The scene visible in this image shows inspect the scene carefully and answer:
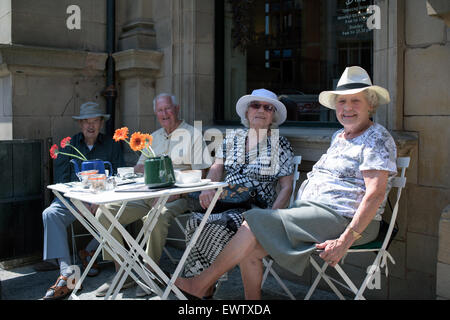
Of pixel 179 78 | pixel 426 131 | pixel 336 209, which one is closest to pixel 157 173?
pixel 336 209

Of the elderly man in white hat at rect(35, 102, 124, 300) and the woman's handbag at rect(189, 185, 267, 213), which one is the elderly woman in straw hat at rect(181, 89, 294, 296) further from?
the elderly man in white hat at rect(35, 102, 124, 300)

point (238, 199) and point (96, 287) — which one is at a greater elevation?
point (238, 199)

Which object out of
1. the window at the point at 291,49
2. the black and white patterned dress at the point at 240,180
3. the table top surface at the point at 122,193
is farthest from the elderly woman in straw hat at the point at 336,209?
the window at the point at 291,49

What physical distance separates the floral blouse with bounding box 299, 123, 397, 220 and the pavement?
1.03 meters

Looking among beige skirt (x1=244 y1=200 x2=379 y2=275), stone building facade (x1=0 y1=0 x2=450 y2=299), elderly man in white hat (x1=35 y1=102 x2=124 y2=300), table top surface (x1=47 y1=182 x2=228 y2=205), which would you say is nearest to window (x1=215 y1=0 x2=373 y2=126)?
stone building facade (x1=0 y1=0 x2=450 y2=299)

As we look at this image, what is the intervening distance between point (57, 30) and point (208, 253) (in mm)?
3223

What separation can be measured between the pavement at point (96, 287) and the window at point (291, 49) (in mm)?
1385

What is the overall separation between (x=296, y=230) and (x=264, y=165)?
2.91 feet

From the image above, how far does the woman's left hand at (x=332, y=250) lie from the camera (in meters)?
2.84

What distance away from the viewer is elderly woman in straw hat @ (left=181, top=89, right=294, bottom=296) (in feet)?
11.7

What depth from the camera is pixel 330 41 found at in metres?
4.30

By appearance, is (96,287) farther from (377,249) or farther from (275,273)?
(377,249)

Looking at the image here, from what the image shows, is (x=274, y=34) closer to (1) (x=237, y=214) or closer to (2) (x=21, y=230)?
(1) (x=237, y=214)

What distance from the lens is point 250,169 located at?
3.78 metres
